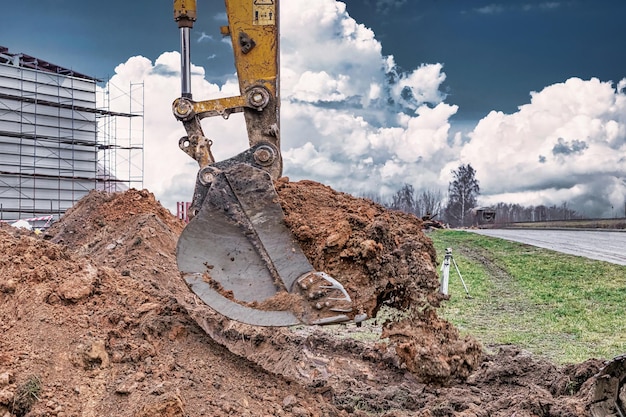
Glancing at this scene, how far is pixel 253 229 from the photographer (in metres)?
5.16

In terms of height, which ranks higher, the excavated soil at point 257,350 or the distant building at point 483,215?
the distant building at point 483,215

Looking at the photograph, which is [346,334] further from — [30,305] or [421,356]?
[30,305]

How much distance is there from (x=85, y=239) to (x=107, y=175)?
2818 cm

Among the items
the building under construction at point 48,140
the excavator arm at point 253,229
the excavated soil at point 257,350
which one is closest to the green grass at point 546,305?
the excavated soil at point 257,350

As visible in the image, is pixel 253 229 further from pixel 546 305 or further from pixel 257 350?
pixel 546 305

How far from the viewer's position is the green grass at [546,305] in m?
8.58

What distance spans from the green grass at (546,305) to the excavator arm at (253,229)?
4076mm

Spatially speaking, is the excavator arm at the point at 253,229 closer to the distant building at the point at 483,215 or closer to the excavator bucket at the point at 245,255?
the excavator bucket at the point at 245,255

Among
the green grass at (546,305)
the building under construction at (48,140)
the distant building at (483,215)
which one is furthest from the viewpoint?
the distant building at (483,215)

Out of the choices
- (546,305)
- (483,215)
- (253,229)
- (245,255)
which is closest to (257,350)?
(245,255)

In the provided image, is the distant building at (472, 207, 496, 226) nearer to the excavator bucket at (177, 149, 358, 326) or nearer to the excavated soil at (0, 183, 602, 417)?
the excavated soil at (0, 183, 602, 417)

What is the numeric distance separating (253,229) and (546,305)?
8.76 meters

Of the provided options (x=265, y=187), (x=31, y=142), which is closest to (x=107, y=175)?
(x=31, y=142)

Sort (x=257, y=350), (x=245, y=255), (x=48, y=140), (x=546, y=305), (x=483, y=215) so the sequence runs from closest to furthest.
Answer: (x=245, y=255) → (x=257, y=350) → (x=546, y=305) → (x=48, y=140) → (x=483, y=215)
